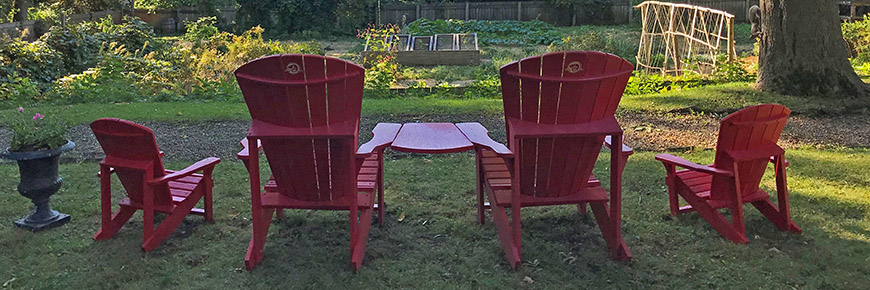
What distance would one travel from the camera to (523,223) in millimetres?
4344

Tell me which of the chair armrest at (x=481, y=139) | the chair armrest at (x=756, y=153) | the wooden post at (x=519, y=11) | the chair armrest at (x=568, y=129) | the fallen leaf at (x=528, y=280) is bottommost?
the fallen leaf at (x=528, y=280)

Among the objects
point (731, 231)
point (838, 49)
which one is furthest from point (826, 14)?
point (731, 231)

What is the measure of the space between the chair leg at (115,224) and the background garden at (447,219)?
0.18ft

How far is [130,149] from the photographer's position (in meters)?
3.84

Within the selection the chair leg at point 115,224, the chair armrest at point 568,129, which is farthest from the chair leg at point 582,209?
the chair leg at point 115,224

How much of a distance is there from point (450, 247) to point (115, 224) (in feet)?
6.49

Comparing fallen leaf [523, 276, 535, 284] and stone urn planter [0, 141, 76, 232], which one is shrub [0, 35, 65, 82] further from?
fallen leaf [523, 276, 535, 284]

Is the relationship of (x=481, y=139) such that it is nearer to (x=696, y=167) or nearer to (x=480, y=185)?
(x=480, y=185)

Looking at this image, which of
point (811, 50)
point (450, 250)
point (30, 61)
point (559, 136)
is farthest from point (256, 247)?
point (30, 61)

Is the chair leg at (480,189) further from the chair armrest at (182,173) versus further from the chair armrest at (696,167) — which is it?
the chair armrest at (182,173)

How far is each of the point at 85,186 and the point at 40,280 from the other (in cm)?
195

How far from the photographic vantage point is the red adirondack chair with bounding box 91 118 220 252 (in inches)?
149

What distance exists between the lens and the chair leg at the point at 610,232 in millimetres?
3731

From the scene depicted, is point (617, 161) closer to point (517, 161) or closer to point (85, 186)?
point (517, 161)
